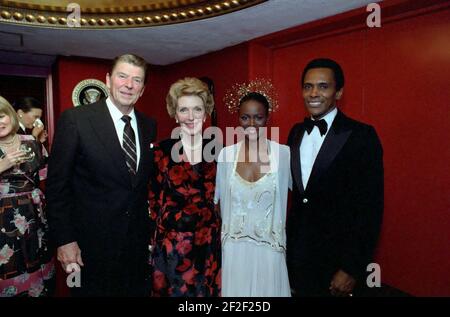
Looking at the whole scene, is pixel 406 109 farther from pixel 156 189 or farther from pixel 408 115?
pixel 156 189

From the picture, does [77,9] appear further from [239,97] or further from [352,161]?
[352,161]

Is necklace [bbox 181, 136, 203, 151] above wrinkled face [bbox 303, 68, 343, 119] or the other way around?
the other way around

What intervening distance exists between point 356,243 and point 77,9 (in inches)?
145

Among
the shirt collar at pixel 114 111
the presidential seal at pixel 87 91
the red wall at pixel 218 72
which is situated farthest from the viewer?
the presidential seal at pixel 87 91

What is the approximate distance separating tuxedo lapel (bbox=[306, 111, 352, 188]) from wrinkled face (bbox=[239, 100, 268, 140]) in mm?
452

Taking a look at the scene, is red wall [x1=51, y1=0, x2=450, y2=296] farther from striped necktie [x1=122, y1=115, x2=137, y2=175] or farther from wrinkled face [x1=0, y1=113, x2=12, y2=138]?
wrinkled face [x1=0, y1=113, x2=12, y2=138]

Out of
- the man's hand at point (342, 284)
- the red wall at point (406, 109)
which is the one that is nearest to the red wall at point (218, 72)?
the red wall at point (406, 109)

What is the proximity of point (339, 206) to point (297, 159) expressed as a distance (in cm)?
35

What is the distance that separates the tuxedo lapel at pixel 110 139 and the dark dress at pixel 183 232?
0.21 metres

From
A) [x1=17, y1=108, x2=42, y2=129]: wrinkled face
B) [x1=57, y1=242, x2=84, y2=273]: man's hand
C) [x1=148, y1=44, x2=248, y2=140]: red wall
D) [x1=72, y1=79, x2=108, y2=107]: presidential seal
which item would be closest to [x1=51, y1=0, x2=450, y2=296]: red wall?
[x1=148, y1=44, x2=248, y2=140]: red wall

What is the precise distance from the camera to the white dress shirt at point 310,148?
2014 mm

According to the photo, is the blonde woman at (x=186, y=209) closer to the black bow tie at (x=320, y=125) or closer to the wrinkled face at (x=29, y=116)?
the black bow tie at (x=320, y=125)

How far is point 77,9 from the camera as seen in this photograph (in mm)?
3904

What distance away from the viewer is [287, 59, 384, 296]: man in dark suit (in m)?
1.84
